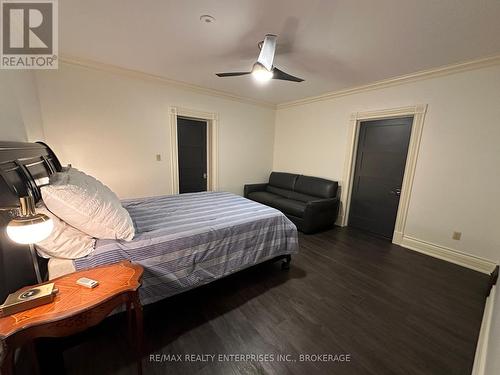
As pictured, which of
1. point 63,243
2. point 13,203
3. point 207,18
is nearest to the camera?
point 13,203

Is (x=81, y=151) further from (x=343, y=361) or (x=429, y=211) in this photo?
Answer: (x=429, y=211)

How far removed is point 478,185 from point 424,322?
1968mm

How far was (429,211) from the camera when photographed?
117 inches

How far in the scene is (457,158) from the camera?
269cm

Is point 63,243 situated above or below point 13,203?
below

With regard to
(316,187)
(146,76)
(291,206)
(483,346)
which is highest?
(146,76)

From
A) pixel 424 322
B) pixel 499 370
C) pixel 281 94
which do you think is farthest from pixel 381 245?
pixel 281 94

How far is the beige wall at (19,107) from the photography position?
1.59 m

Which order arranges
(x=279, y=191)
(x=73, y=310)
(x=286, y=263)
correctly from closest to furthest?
(x=73, y=310)
(x=286, y=263)
(x=279, y=191)

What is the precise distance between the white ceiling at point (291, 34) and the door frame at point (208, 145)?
2.79 ft

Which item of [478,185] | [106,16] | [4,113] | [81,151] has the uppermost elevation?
[106,16]

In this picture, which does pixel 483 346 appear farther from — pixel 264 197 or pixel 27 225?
pixel 264 197

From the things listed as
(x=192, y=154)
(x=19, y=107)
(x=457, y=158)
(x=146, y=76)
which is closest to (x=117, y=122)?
(x=146, y=76)

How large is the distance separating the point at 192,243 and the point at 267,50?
Answer: 201 centimetres
